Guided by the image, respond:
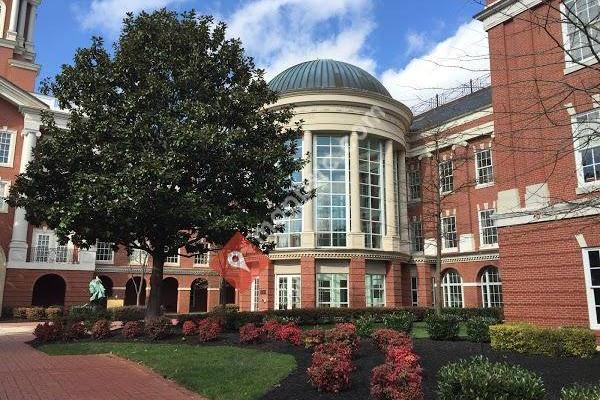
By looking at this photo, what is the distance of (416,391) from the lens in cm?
713

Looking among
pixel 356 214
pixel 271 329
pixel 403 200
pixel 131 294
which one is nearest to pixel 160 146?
pixel 271 329

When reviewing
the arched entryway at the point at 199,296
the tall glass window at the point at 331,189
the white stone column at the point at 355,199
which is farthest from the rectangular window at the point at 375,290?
the arched entryway at the point at 199,296

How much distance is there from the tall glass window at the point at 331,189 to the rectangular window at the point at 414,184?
766 centimetres

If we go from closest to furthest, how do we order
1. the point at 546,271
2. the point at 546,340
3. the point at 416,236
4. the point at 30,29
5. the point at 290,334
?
the point at 546,340
the point at 290,334
the point at 546,271
the point at 416,236
the point at 30,29

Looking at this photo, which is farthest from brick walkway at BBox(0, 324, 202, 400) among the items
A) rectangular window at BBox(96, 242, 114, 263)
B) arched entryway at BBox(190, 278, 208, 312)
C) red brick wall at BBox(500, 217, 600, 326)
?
arched entryway at BBox(190, 278, 208, 312)

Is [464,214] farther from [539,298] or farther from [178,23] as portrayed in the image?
[178,23]

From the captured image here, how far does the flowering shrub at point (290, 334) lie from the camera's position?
13.1m

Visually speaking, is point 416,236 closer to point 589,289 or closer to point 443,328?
point 443,328

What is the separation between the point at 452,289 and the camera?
33031mm

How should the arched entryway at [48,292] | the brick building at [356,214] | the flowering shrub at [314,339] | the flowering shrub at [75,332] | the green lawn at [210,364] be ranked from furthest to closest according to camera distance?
the arched entryway at [48,292] < the brick building at [356,214] < the flowering shrub at [75,332] < the flowering shrub at [314,339] < the green lawn at [210,364]

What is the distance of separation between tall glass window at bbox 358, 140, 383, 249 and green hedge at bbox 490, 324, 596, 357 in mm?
18358

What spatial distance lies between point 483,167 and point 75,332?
2469cm

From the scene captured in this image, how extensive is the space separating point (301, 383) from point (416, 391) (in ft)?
8.14

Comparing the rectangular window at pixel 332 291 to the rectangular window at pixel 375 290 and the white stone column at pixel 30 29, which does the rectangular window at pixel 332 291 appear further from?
the white stone column at pixel 30 29
